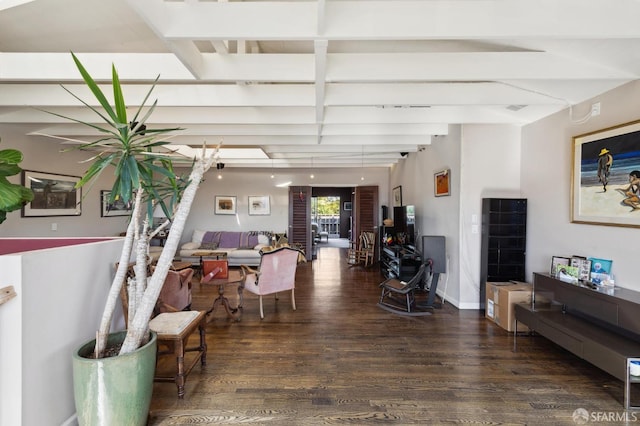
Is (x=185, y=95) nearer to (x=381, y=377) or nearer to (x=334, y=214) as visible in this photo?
(x=381, y=377)

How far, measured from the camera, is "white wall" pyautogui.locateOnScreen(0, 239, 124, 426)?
5.22 feet

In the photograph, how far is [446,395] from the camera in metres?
2.32

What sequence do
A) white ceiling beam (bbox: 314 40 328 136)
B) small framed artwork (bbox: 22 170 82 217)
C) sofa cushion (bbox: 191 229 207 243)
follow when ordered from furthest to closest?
sofa cushion (bbox: 191 229 207 243)
small framed artwork (bbox: 22 170 82 217)
white ceiling beam (bbox: 314 40 328 136)

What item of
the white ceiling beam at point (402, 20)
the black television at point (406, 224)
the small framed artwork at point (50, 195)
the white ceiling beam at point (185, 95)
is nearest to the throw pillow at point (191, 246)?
the small framed artwork at point (50, 195)

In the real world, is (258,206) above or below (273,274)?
above

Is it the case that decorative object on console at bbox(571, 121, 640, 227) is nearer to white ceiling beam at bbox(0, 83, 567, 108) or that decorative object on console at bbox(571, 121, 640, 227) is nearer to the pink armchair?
white ceiling beam at bbox(0, 83, 567, 108)

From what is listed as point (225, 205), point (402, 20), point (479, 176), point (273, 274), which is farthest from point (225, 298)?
point (225, 205)

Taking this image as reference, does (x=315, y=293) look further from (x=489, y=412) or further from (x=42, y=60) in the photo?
(x=42, y=60)

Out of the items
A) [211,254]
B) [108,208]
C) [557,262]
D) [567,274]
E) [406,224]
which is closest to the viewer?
[567,274]

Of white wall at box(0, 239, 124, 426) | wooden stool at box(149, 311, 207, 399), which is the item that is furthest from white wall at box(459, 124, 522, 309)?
white wall at box(0, 239, 124, 426)

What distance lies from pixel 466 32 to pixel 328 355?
2.92 meters

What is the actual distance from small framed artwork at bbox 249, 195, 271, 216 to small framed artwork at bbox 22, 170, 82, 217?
3931mm

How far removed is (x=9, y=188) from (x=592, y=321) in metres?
4.83

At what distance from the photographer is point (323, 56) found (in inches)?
85.6
